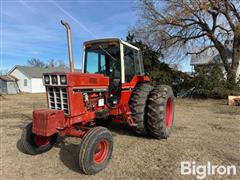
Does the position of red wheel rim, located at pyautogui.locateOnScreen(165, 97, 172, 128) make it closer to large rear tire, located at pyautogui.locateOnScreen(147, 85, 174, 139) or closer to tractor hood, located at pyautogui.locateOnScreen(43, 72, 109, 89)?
large rear tire, located at pyautogui.locateOnScreen(147, 85, 174, 139)

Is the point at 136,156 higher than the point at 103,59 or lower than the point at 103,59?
lower

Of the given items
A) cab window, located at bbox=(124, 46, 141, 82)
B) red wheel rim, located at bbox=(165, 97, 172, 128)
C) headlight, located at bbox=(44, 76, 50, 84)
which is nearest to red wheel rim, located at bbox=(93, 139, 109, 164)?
headlight, located at bbox=(44, 76, 50, 84)

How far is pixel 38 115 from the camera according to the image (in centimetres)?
388

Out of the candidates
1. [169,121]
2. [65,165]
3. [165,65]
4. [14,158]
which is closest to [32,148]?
[14,158]

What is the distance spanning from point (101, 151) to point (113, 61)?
2.22m

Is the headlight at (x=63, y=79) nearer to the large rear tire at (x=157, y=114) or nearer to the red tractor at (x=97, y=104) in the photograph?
the red tractor at (x=97, y=104)

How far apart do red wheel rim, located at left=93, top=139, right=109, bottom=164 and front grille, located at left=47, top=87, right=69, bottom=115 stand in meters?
0.83

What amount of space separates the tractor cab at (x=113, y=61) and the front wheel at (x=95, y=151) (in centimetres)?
129

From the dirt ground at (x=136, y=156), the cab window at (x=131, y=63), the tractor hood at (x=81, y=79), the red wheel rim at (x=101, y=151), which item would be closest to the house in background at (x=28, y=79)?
the dirt ground at (x=136, y=156)

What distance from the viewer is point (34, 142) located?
457 cm

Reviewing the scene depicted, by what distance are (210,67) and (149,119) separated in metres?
12.8

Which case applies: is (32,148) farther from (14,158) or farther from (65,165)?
(65,165)

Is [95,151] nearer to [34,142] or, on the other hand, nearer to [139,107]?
[34,142]

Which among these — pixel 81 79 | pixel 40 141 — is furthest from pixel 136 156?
pixel 40 141
